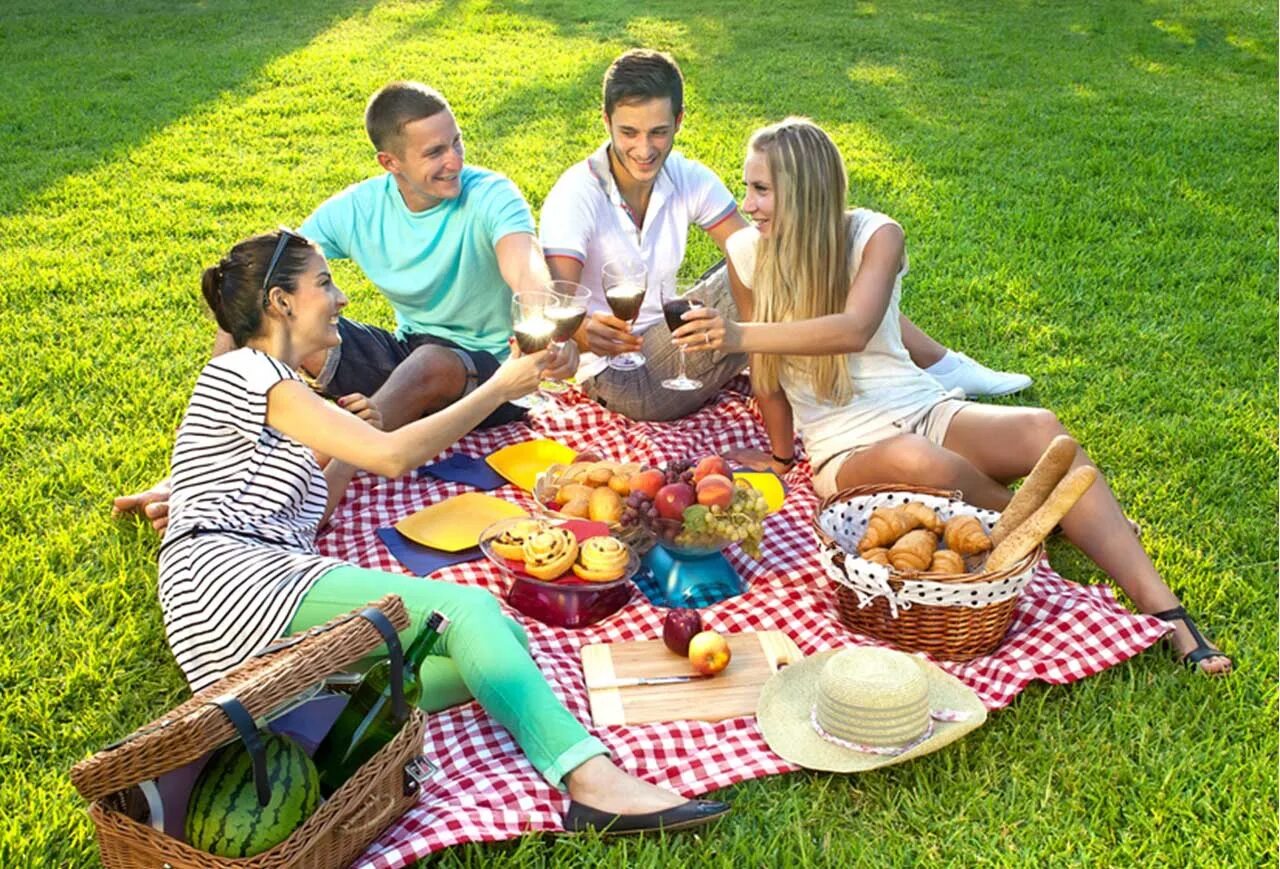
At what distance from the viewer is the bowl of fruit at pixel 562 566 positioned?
4.16 m

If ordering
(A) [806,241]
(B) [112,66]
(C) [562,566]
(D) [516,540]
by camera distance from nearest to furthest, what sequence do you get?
(C) [562,566] → (D) [516,540] → (A) [806,241] → (B) [112,66]

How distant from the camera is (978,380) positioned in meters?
6.14

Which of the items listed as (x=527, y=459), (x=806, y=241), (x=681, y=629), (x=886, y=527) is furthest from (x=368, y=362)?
(x=886, y=527)

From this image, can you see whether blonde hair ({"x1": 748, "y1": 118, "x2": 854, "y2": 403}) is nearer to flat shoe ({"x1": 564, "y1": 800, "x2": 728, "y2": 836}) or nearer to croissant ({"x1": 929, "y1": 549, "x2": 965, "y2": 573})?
croissant ({"x1": 929, "y1": 549, "x2": 965, "y2": 573})

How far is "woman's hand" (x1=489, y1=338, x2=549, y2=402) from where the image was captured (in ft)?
13.2

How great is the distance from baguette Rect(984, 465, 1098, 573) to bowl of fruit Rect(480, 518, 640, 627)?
123 centimetres

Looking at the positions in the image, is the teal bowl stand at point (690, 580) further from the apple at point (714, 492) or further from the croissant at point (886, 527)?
the croissant at point (886, 527)

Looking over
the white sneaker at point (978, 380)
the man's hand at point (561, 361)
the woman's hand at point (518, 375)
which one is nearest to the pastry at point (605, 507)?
the man's hand at point (561, 361)

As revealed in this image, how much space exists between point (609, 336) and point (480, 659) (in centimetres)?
168

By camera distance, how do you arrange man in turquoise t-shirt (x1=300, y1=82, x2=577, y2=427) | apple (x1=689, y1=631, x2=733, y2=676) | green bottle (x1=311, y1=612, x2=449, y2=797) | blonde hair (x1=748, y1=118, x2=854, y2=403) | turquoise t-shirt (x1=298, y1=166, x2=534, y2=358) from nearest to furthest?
green bottle (x1=311, y1=612, x2=449, y2=797) → apple (x1=689, y1=631, x2=733, y2=676) → blonde hair (x1=748, y1=118, x2=854, y2=403) → man in turquoise t-shirt (x1=300, y1=82, x2=577, y2=427) → turquoise t-shirt (x1=298, y1=166, x2=534, y2=358)

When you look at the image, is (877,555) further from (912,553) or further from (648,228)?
(648,228)

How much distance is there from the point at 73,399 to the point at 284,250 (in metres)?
2.70

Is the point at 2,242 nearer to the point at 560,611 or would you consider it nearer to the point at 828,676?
the point at 560,611

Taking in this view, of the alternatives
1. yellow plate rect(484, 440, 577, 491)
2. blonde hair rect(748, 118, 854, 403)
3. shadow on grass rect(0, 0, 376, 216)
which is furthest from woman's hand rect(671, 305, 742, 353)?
shadow on grass rect(0, 0, 376, 216)
